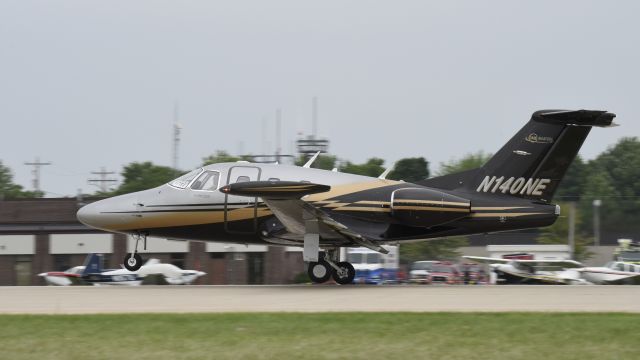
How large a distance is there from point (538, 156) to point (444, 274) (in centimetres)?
1922

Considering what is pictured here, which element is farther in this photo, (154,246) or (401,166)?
(401,166)

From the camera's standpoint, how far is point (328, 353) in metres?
11.7

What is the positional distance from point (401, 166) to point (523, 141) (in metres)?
76.4

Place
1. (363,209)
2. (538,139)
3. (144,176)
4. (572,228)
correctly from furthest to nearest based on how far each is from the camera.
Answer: (144,176) → (572,228) → (363,209) → (538,139)

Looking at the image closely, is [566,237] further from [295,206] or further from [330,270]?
[295,206]

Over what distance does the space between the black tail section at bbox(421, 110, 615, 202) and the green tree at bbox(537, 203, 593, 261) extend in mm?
29554

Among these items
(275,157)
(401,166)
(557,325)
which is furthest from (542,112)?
(401,166)

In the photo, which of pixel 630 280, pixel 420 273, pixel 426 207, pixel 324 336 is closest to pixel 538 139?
pixel 426 207

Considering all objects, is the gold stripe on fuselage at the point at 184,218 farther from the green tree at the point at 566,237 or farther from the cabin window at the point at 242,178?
the green tree at the point at 566,237

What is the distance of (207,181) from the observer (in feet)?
76.5

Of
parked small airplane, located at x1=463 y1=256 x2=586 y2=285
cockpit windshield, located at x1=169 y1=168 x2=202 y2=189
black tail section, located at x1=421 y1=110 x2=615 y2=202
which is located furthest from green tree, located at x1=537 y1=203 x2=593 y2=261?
cockpit windshield, located at x1=169 y1=168 x2=202 y2=189

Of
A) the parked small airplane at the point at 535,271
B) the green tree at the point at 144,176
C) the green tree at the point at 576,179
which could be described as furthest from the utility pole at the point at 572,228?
the green tree at the point at 576,179

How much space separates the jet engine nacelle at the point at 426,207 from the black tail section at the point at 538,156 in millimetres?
933

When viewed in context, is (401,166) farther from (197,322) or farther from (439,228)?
(197,322)
